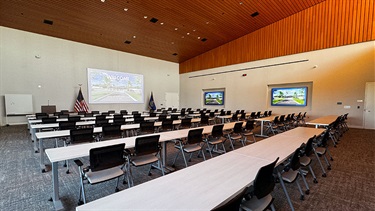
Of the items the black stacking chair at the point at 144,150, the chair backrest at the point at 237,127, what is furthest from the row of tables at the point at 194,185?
the chair backrest at the point at 237,127

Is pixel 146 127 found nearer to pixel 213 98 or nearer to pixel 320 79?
pixel 320 79

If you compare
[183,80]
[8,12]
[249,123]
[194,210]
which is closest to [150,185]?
[194,210]

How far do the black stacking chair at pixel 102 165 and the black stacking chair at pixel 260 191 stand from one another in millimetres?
1605

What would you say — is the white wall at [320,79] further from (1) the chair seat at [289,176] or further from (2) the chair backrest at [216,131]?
(1) the chair seat at [289,176]

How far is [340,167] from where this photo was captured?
3672 mm

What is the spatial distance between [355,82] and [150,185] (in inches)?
431

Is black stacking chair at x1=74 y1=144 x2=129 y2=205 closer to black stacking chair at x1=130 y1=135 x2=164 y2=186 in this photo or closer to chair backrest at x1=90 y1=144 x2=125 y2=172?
chair backrest at x1=90 y1=144 x2=125 y2=172

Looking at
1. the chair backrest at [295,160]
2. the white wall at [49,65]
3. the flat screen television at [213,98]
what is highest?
the white wall at [49,65]

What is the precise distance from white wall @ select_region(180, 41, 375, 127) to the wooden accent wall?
1.18ft

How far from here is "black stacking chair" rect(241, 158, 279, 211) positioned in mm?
1577

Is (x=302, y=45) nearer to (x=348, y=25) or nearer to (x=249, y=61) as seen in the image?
(x=348, y=25)

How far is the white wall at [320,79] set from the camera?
814cm

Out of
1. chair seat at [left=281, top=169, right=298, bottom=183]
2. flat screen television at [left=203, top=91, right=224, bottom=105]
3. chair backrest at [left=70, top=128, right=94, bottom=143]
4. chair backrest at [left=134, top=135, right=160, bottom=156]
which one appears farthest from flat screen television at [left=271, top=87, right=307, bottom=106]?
chair backrest at [left=70, top=128, right=94, bottom=143]

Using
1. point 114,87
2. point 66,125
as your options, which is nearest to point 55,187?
point 66,125
